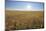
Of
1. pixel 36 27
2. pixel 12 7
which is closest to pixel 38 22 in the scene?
pixel 36 27

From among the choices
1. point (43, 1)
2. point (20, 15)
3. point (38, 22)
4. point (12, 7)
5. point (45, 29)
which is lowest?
point (45, 29)

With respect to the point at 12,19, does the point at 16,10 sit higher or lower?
higher

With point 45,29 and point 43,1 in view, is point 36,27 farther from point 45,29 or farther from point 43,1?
point 43,1

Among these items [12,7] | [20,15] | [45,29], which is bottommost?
[45,29]

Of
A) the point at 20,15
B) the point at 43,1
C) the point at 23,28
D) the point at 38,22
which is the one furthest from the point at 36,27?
the point at 43,1
